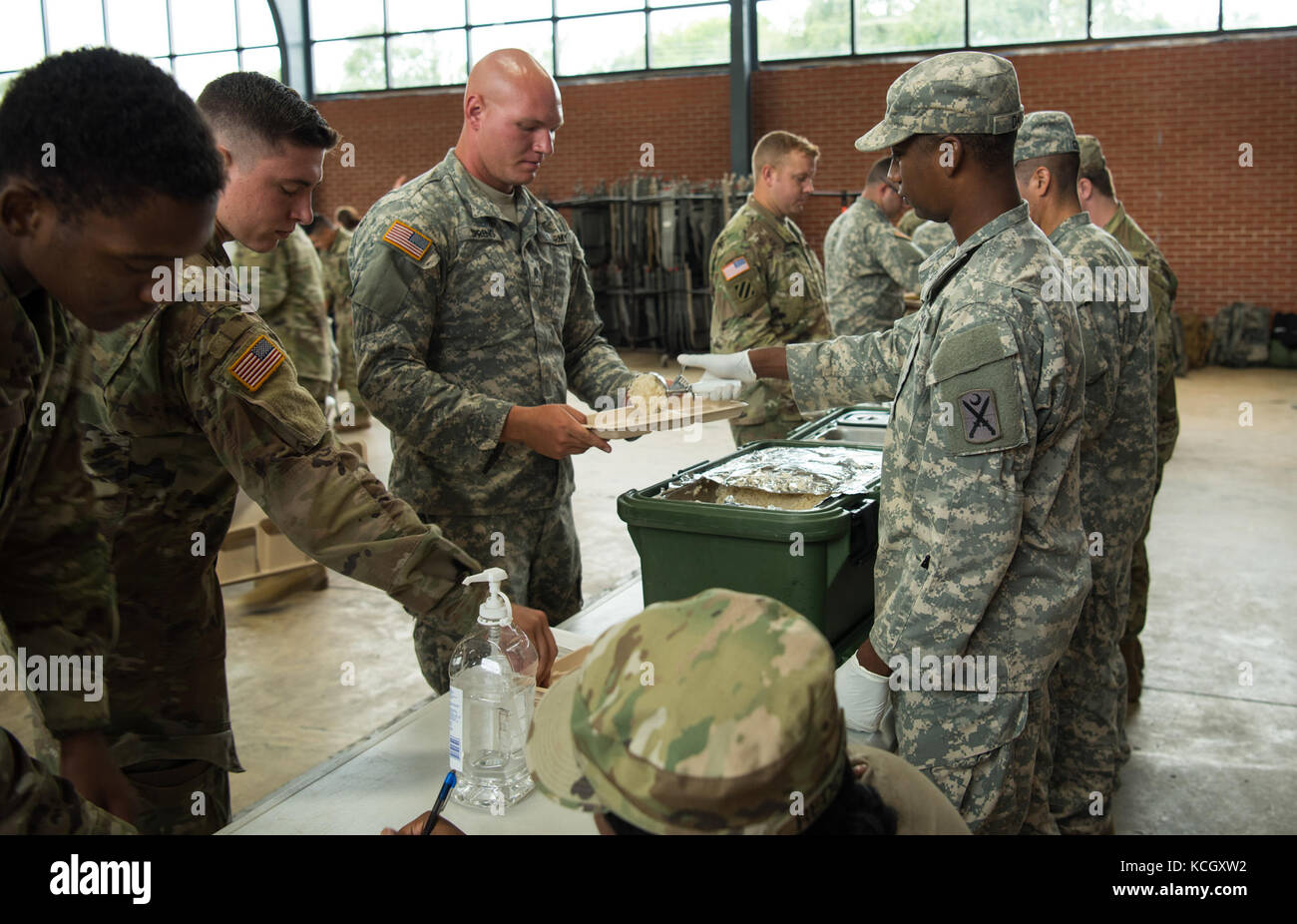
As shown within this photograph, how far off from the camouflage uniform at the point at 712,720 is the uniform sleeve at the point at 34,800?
1.66 ft

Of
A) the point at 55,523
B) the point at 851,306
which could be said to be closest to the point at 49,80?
the point at 55,523

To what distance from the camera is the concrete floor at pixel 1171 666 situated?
10.1ft

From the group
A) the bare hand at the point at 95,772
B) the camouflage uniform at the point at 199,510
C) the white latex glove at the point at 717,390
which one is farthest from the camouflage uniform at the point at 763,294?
the bare hand at the point at 95,772

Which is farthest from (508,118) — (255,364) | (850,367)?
(255,364)

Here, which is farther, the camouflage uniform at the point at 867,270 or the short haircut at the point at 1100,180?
the camouflage uniform at the point at 867,270

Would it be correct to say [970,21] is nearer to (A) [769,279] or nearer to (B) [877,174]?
(B) [877,174]

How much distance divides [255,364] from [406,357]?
32.1 inches

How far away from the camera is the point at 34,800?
0.97m

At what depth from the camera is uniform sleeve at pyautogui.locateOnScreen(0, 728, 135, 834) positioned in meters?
0.95

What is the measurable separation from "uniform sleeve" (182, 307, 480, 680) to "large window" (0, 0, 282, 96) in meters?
13.6

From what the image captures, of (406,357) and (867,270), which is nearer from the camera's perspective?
(406,357)

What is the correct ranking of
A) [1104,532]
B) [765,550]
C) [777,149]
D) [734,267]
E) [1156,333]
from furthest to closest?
1. [777,149]
2. [734,267]
3. [1156,333]
4. [1104,532]
5. [765,550]

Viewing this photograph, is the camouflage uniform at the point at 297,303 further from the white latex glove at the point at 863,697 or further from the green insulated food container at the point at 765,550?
the white latex glove at the point at 863,697

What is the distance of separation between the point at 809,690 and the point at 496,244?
1757mm
